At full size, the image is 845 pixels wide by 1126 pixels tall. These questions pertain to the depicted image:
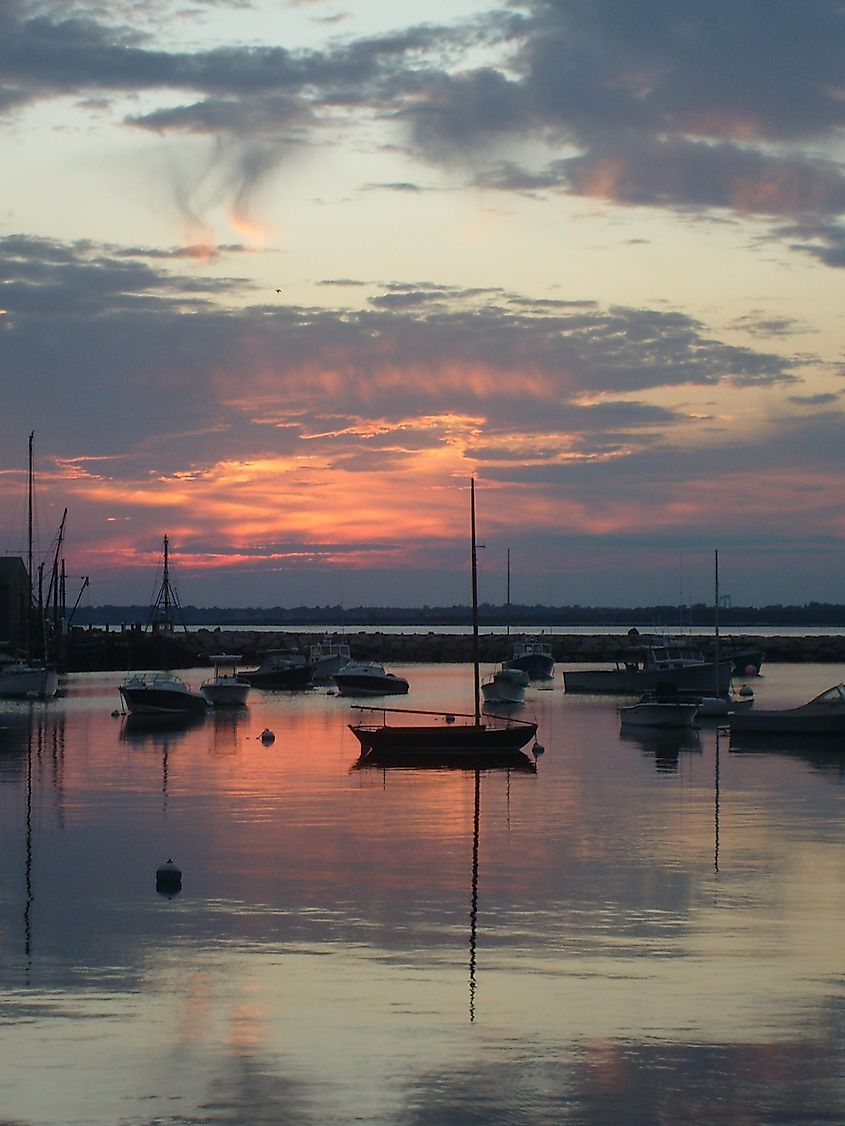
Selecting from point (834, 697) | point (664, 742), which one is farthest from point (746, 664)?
point (664, 742)

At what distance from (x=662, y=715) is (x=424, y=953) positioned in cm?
3888

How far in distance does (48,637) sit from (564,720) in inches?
2339

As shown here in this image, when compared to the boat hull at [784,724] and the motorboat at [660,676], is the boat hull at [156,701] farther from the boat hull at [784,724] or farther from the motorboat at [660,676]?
the boat hull at [784,724]

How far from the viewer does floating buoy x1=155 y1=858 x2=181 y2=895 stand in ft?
76.2

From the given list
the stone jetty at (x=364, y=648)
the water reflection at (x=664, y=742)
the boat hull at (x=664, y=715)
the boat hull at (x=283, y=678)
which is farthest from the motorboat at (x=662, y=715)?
the stone jetty at (x=364, y=648)

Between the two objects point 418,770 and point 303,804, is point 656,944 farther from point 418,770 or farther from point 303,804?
point 418,770

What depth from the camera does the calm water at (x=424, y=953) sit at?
1317 cm

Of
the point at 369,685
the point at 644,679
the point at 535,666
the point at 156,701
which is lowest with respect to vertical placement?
the point at 156,701

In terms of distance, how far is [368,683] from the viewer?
85688 millimetres

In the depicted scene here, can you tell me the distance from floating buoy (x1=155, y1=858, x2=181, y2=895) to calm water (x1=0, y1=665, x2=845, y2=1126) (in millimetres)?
330

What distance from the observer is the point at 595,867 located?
25297 mm

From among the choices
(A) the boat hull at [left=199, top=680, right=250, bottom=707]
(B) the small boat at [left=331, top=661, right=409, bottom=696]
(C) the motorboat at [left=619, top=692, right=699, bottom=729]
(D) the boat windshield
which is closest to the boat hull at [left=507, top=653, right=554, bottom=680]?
(B) the small boat at [left=331, top=661, right=409, bottom=696]

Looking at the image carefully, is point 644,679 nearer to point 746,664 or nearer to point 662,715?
point 746,664

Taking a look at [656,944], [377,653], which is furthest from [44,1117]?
[377,653]
